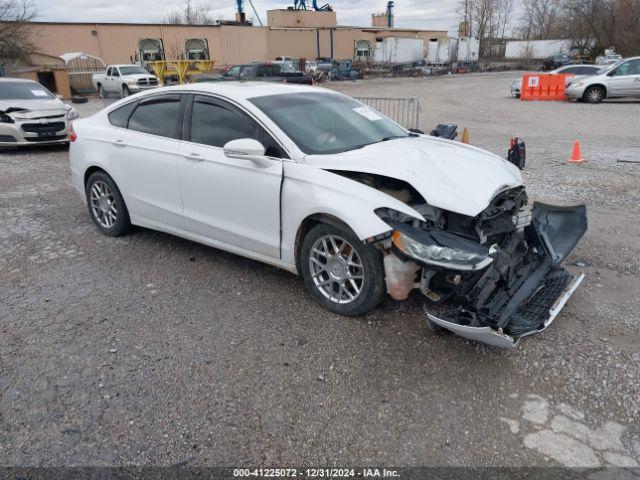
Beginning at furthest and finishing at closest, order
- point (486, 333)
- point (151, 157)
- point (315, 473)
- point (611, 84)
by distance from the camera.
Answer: point (611, 84) → point (151, 157) → point (486, 333) → point (315, 473)

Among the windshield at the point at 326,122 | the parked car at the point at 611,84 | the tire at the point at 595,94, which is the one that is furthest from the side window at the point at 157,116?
the tire at the point at 595,94

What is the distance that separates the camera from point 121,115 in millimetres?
5340

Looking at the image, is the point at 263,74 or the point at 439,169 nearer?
the point at 439,169

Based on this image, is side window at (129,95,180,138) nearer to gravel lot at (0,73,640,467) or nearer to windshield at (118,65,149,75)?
gravel lot at (0,73,640,467)

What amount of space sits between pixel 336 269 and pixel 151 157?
2269mm

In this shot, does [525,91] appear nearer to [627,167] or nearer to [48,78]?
[627,167]

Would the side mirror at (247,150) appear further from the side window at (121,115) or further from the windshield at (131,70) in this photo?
the windshield at (131,70)

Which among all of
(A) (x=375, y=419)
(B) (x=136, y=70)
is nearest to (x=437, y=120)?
(A) (x=375, y=419)

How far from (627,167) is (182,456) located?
8772mm

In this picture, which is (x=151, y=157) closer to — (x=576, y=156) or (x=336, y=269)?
(x=336, y=269)

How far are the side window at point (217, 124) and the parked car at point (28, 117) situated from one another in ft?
26.9

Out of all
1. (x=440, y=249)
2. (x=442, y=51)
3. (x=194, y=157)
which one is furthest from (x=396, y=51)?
(x=440, y=249)

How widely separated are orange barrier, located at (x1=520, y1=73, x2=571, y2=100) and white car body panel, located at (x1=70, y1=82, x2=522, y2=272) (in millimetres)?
19566

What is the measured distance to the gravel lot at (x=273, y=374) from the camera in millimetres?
2643
